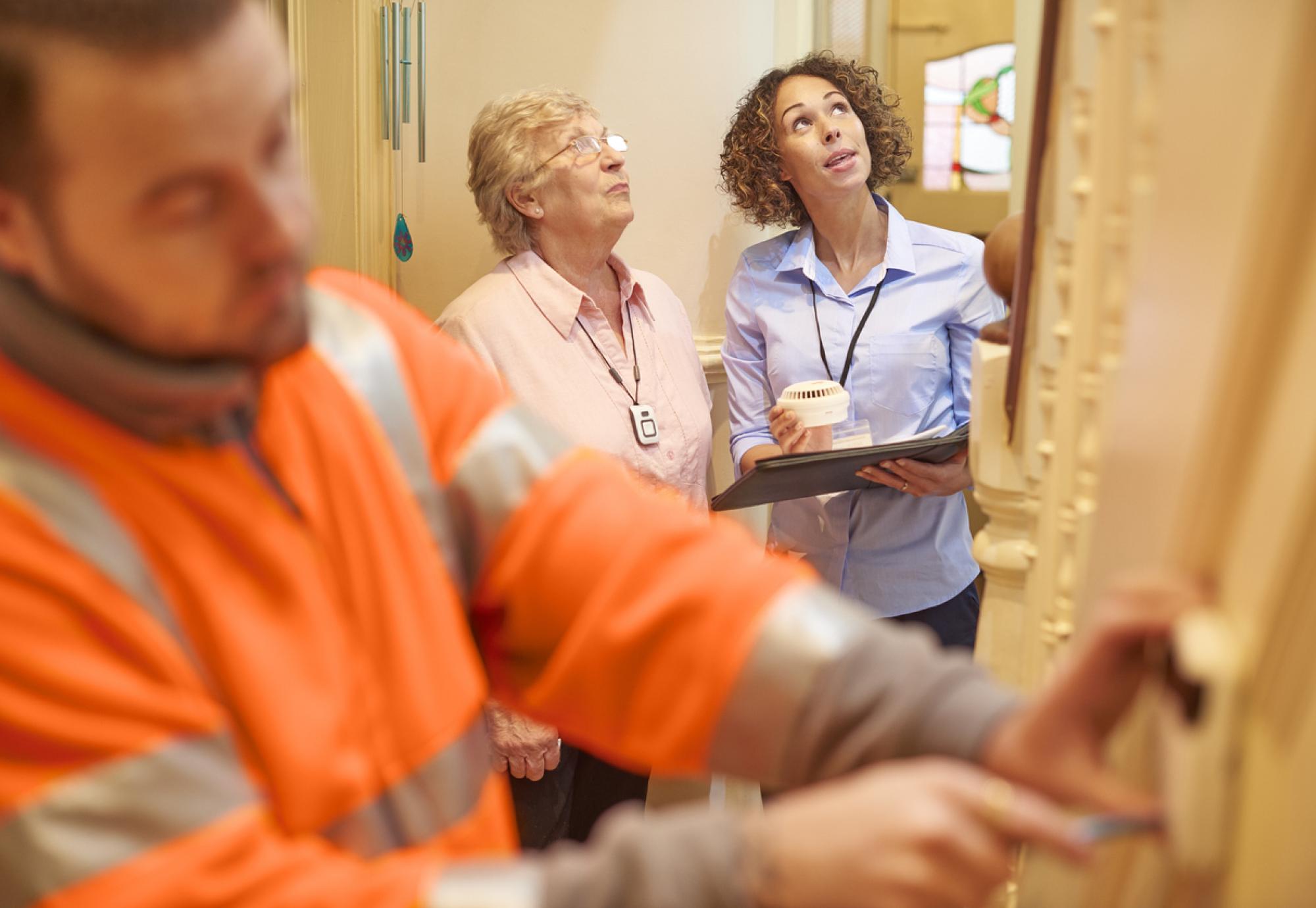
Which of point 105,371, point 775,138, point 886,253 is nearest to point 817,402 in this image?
point 886,253

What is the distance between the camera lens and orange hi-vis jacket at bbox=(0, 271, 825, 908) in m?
0.58

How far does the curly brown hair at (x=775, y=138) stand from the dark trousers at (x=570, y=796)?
3.95 ft

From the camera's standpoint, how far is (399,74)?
2510mm

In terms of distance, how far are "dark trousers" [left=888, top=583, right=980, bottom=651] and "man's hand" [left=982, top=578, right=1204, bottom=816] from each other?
1.55 m

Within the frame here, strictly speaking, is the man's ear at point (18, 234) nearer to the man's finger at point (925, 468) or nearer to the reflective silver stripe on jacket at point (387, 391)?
the reflective silver stripe on jacket at point (387, 391)

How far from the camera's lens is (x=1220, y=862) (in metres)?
0.56

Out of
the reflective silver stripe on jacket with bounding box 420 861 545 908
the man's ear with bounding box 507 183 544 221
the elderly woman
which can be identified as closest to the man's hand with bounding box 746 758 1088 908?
the reflective silver stripe on jacket with bounding box 420 861 545 908

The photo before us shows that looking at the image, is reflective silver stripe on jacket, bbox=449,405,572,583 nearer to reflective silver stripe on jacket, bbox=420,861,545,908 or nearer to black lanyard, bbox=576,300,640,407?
reflective silver stripe on jacket, bbox=420,861,545,908

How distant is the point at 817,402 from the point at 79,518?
60.9 inches

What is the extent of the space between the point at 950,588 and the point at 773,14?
1.48 metres

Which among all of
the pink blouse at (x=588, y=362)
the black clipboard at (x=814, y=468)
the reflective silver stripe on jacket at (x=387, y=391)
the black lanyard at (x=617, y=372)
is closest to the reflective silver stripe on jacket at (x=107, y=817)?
the reflective silver stripe on jacket at (x=387, y=391)

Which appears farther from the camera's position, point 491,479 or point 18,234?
point 491,479

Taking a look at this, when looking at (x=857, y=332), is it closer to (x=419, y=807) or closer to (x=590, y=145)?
(x=590, y=145)

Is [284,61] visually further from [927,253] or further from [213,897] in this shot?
[927,253]
